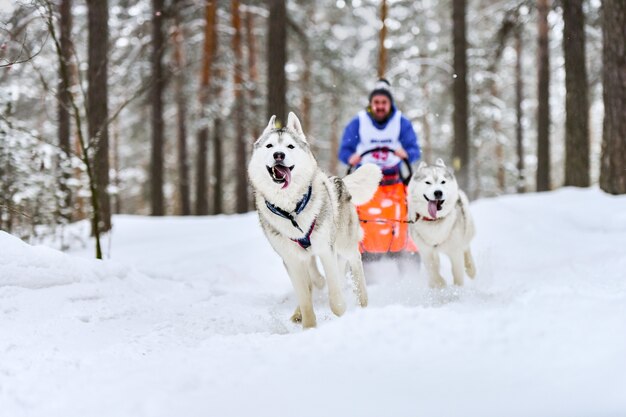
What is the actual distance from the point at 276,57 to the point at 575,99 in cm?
572

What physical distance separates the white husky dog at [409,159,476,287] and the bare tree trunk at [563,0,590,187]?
579cm

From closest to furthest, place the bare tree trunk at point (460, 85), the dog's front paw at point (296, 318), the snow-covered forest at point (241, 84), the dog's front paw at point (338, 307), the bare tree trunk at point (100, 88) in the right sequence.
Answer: the dog's front paw at point (338, 307), the dog's front paw at point (296, 318), the snow-covered forest at point (241, 84), the bare tree trunk at point (100, 88), the bare tree trunk at point (460, 85)

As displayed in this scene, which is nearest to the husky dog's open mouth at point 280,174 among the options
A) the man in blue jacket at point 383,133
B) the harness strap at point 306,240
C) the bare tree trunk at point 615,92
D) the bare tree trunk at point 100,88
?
the harness strap at point 306,240

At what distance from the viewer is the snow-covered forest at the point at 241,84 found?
558 cm

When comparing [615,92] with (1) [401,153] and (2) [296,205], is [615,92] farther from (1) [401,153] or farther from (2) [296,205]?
(2) [296,205]

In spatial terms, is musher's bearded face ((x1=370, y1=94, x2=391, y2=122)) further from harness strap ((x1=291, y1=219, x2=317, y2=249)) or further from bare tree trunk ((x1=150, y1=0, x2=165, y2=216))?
bare tree trunk ((x1=150, y1=0, x2=165, y2=216))

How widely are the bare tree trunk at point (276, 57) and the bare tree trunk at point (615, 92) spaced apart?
506 cm

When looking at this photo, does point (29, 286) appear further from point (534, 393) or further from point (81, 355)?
point (534, 393)

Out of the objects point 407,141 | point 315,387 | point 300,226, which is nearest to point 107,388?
point 315,387

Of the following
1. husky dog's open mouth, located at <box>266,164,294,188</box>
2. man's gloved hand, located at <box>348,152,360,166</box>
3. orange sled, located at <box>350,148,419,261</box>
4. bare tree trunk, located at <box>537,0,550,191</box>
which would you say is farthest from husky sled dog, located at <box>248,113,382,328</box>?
bare tree trunk, located at <box>537,0,550,191</box>

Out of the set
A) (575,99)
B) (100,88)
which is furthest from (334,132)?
(100,88)

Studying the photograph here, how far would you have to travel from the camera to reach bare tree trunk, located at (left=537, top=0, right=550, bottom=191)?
13295mm

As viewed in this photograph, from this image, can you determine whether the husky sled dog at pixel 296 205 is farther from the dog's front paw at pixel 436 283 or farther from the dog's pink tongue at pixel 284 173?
the dog's front paw at pixel 436 283

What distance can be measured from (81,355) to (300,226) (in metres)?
1.48
